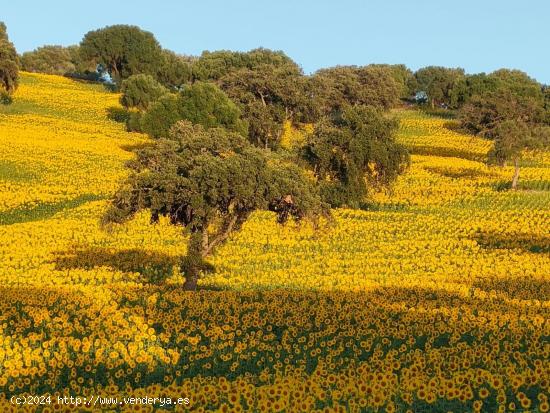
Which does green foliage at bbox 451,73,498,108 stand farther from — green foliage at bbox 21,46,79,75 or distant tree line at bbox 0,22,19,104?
green foliage at bbox 21,46,79,75

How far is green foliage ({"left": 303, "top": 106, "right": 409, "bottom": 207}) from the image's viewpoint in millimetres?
49125

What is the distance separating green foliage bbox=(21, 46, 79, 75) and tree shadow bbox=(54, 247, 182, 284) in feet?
455

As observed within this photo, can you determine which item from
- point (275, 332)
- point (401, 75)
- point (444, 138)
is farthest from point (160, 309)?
point (401, 75)

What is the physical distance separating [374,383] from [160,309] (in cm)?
936

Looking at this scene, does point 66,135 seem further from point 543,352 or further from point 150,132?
point 543,352

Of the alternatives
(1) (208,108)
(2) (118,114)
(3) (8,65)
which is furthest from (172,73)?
(1) (208,108)

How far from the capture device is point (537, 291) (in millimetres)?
24922

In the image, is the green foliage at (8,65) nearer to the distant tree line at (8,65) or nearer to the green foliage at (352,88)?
the distant tree line at (8,65)

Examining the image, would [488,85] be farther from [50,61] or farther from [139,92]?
[50,61]

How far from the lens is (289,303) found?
19500 millimetres

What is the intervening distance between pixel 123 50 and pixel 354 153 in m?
76.5

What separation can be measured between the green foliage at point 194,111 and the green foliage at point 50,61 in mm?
103764

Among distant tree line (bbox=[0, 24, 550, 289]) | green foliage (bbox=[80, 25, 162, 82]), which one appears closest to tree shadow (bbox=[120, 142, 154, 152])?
distant tree line (bbox=[0, 24, 550, 289])

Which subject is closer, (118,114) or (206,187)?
(206,187)
